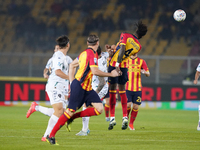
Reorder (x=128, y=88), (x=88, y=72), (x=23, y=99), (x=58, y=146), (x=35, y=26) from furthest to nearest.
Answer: (x=35, y=26)
(x=23, y=99)
(x=128, y=88)
(x=88, y=72)
(x=58, y=146)

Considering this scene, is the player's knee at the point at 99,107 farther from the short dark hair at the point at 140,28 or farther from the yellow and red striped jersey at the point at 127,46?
the short dark hair at the point at 140,28

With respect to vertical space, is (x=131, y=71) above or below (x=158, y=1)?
below

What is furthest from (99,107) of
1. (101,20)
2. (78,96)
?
(101,20)

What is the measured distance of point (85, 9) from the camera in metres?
27.2

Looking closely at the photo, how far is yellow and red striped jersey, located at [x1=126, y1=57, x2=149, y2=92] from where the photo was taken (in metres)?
10.1

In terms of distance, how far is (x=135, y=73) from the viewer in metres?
10.3

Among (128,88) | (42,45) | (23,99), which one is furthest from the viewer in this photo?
(42,45)

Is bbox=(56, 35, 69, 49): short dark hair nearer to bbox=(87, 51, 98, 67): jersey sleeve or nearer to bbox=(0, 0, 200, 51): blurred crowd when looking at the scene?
bbox=(87, 51, 98, 67): jersey sleeve

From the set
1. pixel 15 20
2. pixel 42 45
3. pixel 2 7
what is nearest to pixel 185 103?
pixel 42 45

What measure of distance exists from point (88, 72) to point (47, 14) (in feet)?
70.2

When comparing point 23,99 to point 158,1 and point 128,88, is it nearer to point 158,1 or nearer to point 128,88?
point 128,88

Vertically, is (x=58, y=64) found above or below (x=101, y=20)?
below

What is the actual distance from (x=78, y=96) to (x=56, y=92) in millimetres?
563

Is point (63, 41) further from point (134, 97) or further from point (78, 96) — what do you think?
point (134, 97)
